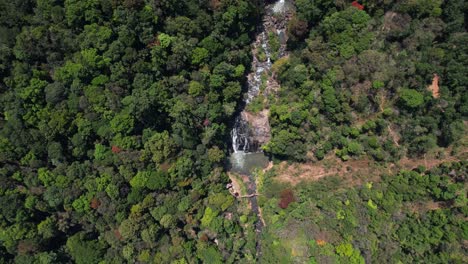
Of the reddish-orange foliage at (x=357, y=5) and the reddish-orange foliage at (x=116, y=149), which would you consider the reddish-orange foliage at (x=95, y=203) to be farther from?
the reddish-orange foliage at (x=357, y=5)

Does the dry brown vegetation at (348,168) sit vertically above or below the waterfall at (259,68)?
below

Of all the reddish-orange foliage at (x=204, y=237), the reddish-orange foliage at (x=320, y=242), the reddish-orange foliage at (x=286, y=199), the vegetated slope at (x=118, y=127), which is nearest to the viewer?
the vegetated slope at (x=118, y=127)

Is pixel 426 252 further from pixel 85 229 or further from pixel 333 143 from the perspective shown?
pixel 85 229

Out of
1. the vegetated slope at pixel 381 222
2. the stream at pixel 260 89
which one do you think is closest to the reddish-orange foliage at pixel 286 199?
the vegetated slope at pixel 381 222

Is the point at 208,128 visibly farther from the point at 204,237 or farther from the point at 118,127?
the point at 204,237

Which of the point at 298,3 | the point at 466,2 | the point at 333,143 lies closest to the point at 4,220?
the point at 333,143

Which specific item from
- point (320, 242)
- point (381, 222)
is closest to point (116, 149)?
point (320, 242)
